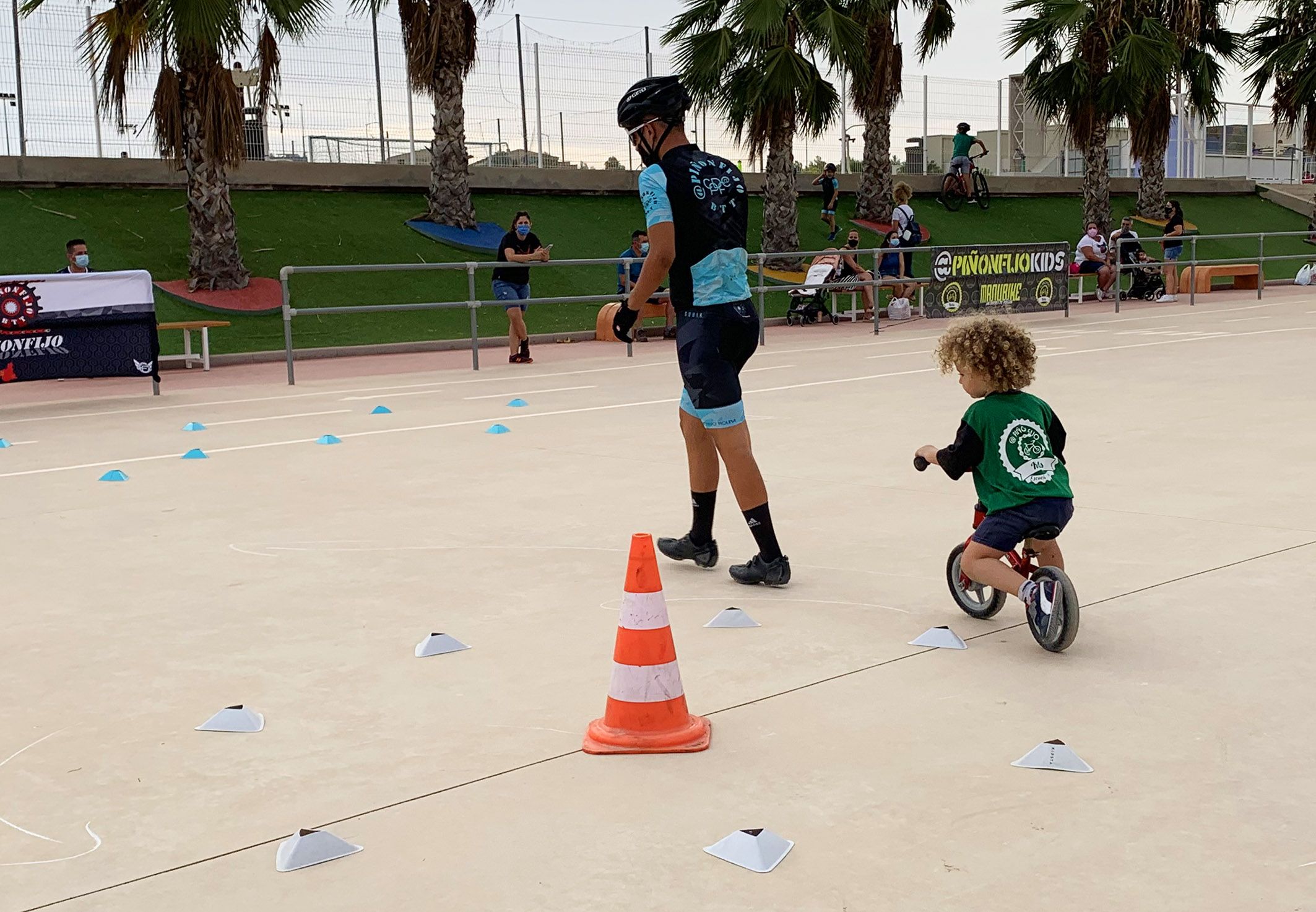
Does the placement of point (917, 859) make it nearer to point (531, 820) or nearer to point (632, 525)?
point (531, 820)

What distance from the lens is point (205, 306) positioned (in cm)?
1811

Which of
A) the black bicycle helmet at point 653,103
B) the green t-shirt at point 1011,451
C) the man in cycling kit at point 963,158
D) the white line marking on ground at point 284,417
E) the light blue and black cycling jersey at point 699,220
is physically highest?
the man in cycling kit at point 963,158

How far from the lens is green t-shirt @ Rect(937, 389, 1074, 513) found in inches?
164

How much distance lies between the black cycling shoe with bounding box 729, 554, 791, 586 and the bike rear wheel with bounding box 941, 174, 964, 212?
2724cm

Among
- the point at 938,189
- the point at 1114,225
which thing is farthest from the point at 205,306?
the point at 1114,225

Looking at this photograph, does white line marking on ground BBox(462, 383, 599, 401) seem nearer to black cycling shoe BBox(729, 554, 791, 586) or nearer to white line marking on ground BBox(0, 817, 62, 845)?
black cycling shoe BBox(729, 554, 791, 586)

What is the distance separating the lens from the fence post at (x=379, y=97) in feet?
84.3

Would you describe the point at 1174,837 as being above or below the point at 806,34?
below

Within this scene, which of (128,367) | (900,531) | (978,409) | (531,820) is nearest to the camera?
(531,820)

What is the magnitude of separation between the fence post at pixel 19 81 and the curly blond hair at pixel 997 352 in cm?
2020

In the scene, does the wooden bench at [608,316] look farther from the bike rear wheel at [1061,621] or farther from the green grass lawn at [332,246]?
→ the bike rear wheel at [1061,621]

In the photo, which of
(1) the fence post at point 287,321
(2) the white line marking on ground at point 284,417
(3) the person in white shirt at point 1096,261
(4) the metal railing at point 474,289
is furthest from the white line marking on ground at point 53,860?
(3) the person in white shirt at point 1096,261

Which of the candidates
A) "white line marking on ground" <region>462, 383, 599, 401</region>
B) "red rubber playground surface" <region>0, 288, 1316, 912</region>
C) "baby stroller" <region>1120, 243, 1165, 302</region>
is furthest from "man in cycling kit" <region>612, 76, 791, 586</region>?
"baby stroller" <region>1120, 243, 1165, 302</region>

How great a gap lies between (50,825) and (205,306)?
1612 cm
